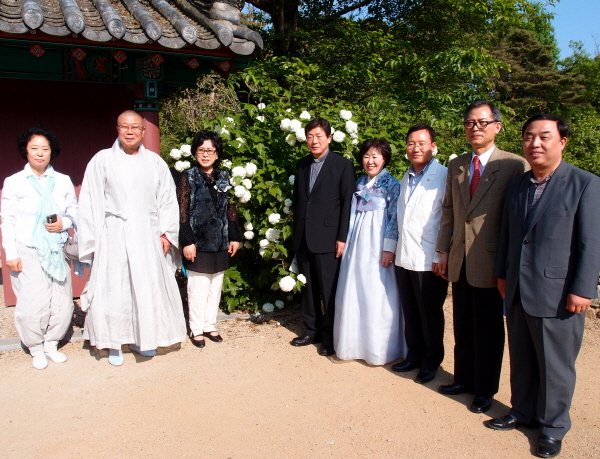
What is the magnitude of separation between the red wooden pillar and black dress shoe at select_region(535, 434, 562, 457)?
380cm

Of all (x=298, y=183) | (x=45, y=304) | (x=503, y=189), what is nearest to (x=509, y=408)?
(x=503, y=189)

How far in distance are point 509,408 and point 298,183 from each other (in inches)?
91.0

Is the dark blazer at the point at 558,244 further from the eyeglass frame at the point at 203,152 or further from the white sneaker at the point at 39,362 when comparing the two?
the white sneaker at the point at 39,362

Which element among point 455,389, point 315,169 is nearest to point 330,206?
point 315,169

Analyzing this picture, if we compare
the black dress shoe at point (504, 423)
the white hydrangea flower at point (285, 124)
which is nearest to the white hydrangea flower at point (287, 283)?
the white hydrangea flower at point (285, 124)

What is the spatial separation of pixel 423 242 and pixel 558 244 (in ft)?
3.19

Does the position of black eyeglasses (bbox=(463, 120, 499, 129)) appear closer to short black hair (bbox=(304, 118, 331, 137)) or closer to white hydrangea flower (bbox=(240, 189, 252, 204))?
short black hair (bbox=(304, 118, 331, 137))

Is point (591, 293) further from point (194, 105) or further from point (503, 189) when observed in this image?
point (194, 105)

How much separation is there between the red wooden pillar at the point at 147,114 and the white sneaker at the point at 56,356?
1.95m

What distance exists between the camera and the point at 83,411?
3354 millimetres

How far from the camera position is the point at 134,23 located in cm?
434

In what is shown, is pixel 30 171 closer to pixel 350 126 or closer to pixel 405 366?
pixel 350 126

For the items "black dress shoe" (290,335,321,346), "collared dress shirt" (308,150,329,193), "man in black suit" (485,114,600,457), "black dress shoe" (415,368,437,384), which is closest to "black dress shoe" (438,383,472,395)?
"black dress shoe" (415,368,437,384)

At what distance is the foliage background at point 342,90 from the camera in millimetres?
4949
